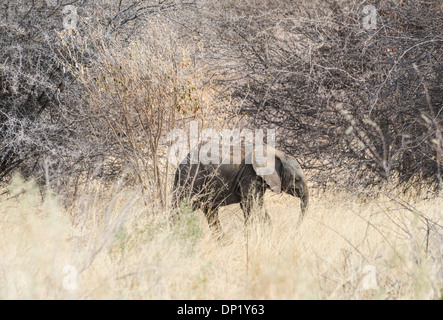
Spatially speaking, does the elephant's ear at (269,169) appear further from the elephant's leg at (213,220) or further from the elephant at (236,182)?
the elephant's leg at (213,220)

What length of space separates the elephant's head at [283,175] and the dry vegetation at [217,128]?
0.37 m

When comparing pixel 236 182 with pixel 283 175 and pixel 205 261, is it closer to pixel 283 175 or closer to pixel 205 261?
pixel 283 175

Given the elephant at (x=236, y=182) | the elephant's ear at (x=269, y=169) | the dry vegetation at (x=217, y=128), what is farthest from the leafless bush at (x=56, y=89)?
the elephant's ear at (x=269, y=169)

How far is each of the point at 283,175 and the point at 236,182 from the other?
1.71 feet

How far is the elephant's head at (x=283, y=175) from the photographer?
20.5 feet

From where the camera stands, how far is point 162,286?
154 inches

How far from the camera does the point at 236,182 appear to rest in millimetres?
6398

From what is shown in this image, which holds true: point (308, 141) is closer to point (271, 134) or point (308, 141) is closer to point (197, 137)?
point (271, 134)

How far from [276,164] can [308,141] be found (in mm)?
1949

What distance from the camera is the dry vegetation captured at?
4.26 meters

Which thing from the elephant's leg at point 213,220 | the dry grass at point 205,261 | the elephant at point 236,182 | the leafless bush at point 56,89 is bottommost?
the dry grass at point 205,261

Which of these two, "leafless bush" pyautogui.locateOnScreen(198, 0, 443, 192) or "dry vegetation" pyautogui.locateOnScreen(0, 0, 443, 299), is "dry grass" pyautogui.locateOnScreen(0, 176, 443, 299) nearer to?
"dry vegetation" pyautogui.locateOnScreen(0, 0, 443, 299)
